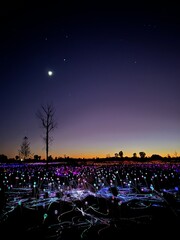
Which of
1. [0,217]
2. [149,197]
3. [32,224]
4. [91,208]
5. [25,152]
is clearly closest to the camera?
[32,224]

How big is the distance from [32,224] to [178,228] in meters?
3.88

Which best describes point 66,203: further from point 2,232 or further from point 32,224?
point 2,232

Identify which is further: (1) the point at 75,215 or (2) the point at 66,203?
(2) the point at 66,203

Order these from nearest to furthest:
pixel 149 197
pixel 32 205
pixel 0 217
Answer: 1. pixel 0 217
2. pixel 32 205
3. pixel 149 197

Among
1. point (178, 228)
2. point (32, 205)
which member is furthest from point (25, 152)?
point (178, 228)

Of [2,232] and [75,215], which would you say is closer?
[2,232]

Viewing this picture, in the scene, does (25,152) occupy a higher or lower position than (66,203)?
higher

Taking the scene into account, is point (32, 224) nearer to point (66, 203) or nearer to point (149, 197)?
point (66, 203)

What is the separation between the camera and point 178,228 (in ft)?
17.0

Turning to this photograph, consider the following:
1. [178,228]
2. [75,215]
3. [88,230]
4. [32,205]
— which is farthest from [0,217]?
[178,228]

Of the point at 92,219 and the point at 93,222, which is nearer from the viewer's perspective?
the point at 93,222

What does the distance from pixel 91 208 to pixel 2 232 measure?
3.12 m

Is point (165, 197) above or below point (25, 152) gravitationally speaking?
below

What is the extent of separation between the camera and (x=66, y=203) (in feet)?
27.1
